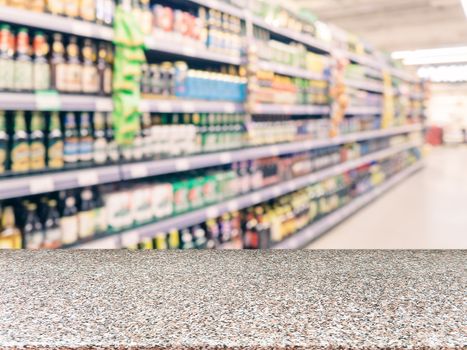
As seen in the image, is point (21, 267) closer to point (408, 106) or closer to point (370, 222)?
point (370, 222)

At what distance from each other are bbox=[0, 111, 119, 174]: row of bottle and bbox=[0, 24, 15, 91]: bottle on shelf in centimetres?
16

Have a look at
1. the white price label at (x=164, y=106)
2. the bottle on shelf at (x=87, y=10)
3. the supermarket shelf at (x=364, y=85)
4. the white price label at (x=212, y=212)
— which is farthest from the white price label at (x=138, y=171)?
the supermarket shelf at (x=364, y=85)

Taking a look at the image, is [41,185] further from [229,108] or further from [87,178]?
[229,108]

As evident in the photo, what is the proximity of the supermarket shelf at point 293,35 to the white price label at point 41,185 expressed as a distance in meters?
2.17

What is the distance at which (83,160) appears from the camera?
2553mm

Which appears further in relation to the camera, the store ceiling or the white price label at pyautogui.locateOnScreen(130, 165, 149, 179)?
the store ceiling

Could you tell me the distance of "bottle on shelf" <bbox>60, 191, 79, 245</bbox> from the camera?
2.49 metres

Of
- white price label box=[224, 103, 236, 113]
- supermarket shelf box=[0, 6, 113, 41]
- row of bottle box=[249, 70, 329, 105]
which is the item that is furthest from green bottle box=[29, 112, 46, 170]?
row of bottle box=[249, 70, 329, 105]

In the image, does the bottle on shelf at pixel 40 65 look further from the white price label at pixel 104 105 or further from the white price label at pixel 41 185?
the white price label at pixel 41 185

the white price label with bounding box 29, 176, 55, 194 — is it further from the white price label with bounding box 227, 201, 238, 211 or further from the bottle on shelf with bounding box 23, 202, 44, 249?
the white price label with bounding box 227, 201, 238, 211

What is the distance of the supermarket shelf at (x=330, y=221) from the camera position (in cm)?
448

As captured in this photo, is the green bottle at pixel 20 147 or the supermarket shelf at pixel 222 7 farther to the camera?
the supermarket shelf at pixel 222 7

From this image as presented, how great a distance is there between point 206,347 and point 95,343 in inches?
6.7

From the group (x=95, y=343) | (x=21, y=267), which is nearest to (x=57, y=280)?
(x=21, y=267)
